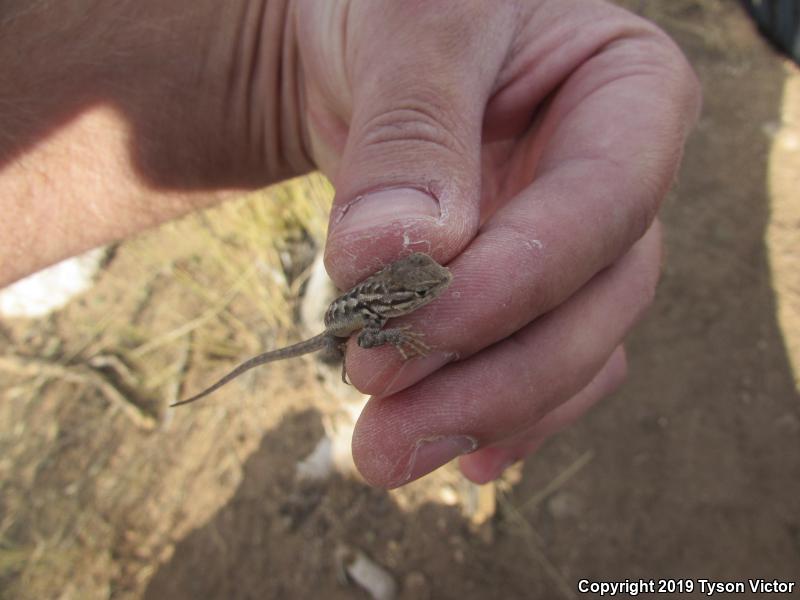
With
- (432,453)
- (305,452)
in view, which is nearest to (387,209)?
(432,453)

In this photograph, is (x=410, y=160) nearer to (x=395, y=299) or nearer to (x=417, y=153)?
(x=417, y=153)

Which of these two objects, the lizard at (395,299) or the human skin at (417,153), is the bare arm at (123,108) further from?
the lizard at (395,299)

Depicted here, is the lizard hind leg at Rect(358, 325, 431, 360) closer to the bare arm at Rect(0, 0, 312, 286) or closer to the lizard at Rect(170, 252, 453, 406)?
the lizard at Rect(170, 252, 453, 406)

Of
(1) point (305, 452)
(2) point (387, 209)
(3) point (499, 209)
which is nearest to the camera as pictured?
(2) point (387, 209)

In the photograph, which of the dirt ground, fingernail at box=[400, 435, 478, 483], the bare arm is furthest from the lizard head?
the dirt ground

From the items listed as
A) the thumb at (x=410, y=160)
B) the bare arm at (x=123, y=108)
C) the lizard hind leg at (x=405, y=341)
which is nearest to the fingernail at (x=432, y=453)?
the lizard hind leg at (x=405, y=341)

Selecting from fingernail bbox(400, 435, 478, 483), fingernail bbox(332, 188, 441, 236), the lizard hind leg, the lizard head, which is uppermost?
fingernail bbox(332, 188, 441, 236)

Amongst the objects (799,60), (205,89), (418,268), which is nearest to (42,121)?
(205,89)
